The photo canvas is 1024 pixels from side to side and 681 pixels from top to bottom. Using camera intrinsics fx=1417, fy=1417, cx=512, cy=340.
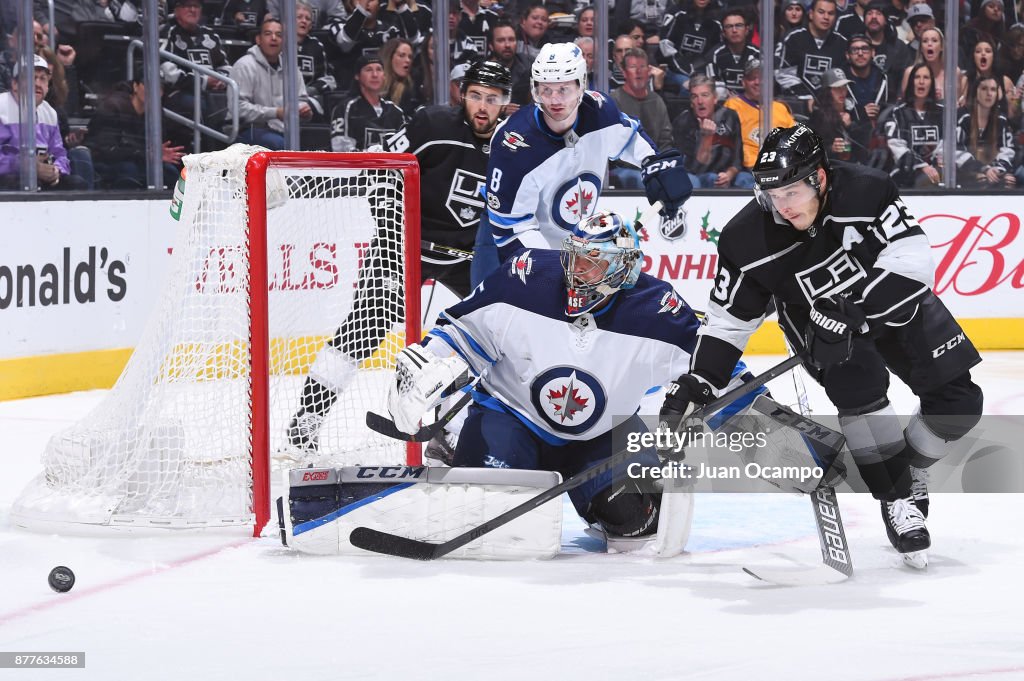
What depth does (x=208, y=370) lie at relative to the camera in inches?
139

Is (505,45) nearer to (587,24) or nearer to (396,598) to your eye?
(587,24)

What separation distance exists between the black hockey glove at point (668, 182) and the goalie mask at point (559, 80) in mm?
282

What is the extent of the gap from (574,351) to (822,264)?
586 mm

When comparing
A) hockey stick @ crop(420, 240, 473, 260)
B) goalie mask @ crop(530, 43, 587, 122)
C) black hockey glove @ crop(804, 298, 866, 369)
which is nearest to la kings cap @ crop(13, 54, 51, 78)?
hockey stick @ crop(420, 240, 473, 260)

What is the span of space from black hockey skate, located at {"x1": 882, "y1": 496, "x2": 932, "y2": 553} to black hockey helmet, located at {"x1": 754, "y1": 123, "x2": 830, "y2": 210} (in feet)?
2.32

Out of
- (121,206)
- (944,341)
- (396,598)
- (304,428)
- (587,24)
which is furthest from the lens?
(587,24)

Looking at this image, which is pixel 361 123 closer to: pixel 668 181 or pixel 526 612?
pixel 668 181

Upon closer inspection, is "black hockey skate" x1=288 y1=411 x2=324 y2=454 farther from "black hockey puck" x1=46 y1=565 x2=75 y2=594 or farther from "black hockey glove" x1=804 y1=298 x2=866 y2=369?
"black hockey glove" x1=804 y1=298 x2=866 y2=369

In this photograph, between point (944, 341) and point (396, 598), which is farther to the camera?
point (944, 341)

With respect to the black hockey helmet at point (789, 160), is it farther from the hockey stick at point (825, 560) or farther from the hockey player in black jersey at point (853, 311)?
the hockey stick at point (825, 560)

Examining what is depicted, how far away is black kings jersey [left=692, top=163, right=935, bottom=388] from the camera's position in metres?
2.82

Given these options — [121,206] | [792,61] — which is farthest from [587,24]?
[121,206]

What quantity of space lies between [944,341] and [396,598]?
1243 millimetres

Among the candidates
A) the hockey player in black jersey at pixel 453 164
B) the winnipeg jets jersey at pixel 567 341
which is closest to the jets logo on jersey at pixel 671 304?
the winnipeg jets jersey at pixel 567 341
